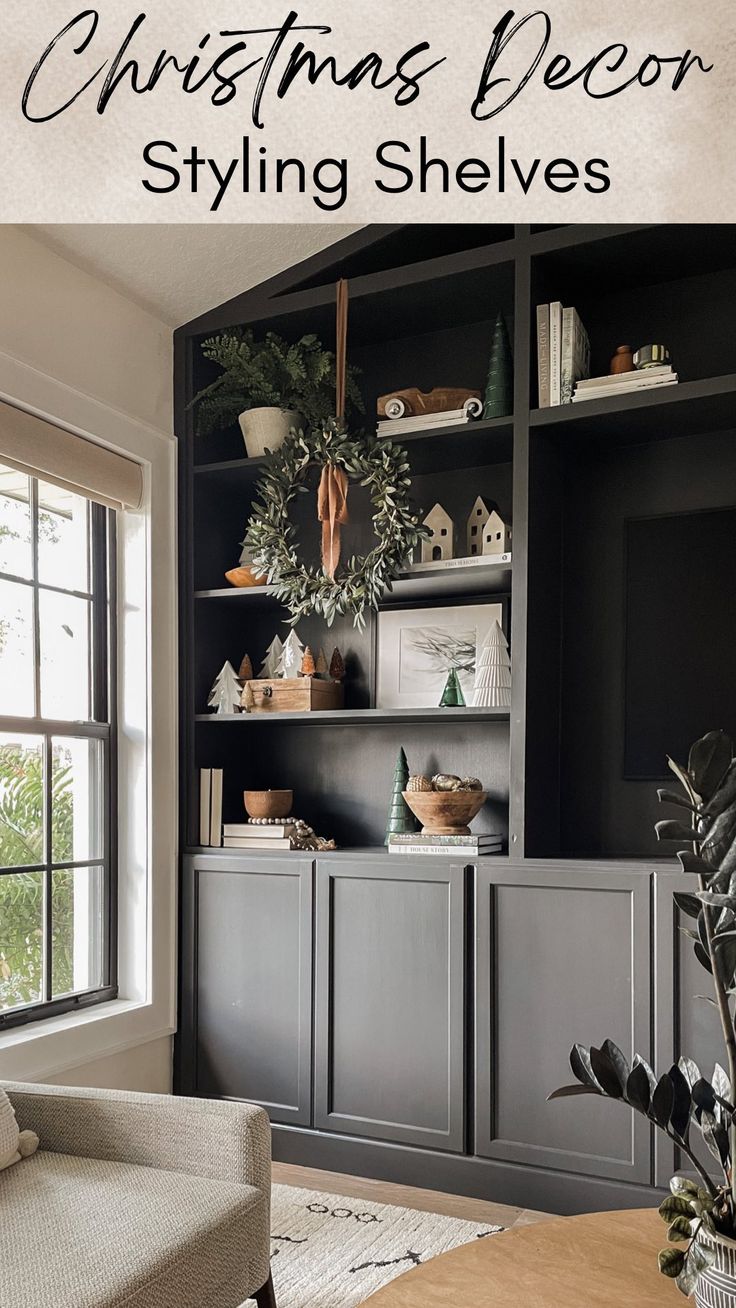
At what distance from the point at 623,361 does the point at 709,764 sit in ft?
7.00

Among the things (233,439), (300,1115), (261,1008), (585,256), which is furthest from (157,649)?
(585,256)

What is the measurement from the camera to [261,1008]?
319 centimetres

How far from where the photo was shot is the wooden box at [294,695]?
10.6 ft

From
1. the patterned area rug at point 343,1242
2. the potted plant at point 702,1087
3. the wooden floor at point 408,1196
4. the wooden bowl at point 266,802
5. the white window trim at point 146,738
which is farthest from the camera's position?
the wooden bowl at point 266,802

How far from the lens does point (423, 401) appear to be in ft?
10.4

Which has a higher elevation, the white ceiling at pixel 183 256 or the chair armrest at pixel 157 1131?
the white ceiling at pixel 183 256

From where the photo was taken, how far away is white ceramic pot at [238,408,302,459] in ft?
10.9

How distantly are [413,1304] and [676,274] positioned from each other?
8.83 feet

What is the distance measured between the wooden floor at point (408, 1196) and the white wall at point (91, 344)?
0.53 metres

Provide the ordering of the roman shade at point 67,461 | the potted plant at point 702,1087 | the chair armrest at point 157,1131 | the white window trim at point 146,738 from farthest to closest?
1. the white window trim at point 146,738
2. the roman shade at point 67,461
3. the chair armrest at point 157,1131
4. the potted plant at point 702,1087

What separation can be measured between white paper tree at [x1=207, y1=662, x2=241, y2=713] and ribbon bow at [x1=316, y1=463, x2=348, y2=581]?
547 millimetres

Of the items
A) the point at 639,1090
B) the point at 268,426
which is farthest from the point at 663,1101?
the point at 268,426

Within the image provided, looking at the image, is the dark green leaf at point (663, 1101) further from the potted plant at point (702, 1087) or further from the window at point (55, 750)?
the window at point (55, 750)

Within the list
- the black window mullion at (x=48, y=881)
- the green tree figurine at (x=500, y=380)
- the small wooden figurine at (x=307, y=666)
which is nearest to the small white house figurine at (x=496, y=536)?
the green tree figurine at (x=500, y=380)
